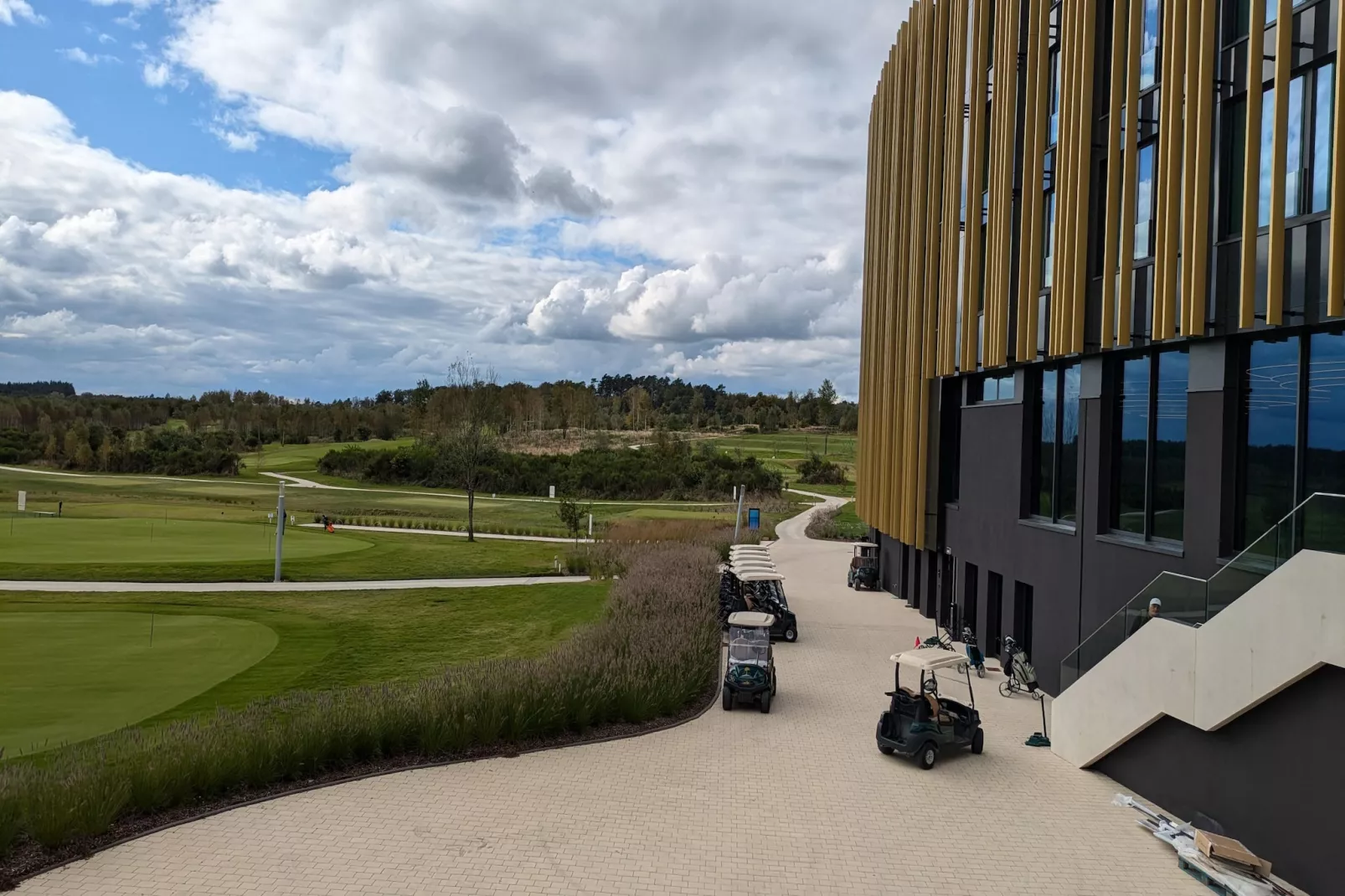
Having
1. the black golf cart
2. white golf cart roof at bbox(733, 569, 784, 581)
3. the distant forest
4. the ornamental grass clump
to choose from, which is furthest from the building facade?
the distant forest

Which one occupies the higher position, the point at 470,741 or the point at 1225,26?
the point at 1225,26

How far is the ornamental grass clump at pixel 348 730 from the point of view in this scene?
10227 millimetres

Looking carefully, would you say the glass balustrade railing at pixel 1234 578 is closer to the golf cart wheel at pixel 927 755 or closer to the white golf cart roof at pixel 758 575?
the golf cart wheel at pixel 927 755

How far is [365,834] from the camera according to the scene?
1053 cm

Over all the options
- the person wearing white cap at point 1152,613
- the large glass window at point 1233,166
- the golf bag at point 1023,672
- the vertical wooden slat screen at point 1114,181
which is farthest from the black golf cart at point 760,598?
the large glass window at point 1233,166

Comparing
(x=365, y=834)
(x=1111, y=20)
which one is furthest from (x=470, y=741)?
(x=1111, y=20)

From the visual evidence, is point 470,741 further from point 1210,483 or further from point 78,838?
point 1210,483

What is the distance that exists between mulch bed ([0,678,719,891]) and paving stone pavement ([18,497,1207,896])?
0.69ft

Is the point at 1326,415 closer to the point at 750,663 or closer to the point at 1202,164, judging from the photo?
the point at 1202,164

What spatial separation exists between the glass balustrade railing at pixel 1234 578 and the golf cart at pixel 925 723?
218 cm

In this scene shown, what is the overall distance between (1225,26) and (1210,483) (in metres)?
7.18

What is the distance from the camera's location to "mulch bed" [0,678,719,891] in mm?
9516

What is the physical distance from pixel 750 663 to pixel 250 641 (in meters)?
12.2

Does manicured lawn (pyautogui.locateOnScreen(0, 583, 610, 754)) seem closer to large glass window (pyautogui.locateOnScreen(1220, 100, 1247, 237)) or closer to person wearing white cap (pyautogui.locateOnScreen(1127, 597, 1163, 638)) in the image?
person wearing white cap (pyautogui.locateOnScreen(1127, 597, 1163, 638))
